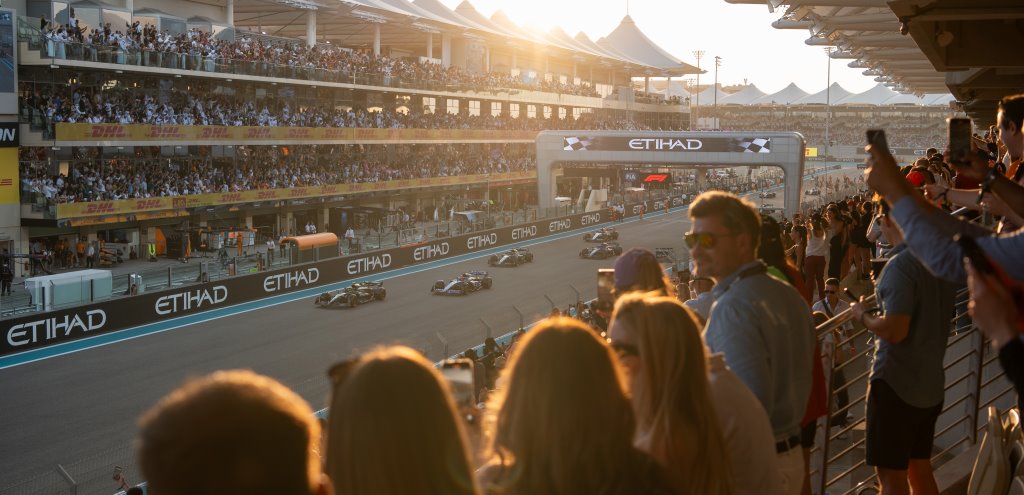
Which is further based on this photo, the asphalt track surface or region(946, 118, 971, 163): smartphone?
the asphalt track surface

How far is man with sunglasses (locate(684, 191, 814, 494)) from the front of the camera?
3648 millimetres

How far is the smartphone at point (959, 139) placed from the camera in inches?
153

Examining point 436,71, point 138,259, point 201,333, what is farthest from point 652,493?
point 436,71

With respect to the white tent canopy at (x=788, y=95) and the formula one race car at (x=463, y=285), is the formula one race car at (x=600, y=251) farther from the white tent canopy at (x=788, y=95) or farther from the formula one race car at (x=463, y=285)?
the white tent canopy at (x=788, y=95)

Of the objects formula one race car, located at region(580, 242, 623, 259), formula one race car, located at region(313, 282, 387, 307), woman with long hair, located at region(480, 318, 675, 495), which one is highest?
woman with long hair, located at region(480, 318, 675, 495)

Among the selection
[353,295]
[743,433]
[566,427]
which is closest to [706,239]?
[743,433]

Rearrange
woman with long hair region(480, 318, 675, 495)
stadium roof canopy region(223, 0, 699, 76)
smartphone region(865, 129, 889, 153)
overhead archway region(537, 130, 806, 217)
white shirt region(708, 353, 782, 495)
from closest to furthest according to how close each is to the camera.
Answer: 1. woman with long hair region(480, 318, 675, 495)
2. white shirt region(708, 353, 782, 495)
3. smartphone region(865, 129, 889, 153)
4. overhead archway region(537, 130, 806, 217)
5. stadium roof canopy region(223, 0, 699, 76)

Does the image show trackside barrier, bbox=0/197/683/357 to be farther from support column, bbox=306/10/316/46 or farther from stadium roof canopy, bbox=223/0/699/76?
stadium roof canopy, bbox=223/0/699/76

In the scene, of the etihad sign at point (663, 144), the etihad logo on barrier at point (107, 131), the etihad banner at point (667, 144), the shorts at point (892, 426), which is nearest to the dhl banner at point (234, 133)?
the etihad logo on barrier at point (107, 131)

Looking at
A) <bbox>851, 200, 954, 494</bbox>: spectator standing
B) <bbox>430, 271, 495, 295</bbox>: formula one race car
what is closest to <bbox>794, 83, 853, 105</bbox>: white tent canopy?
<bbox>430, 271, 495, 295</bbox>: formula one race car

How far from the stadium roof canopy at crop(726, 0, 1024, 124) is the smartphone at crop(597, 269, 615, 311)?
4088mm

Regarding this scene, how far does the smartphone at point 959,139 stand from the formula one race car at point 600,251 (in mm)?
36932

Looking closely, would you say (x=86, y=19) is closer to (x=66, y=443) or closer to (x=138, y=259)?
(x=138, y=259)

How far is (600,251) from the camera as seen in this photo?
41531 millimetres
